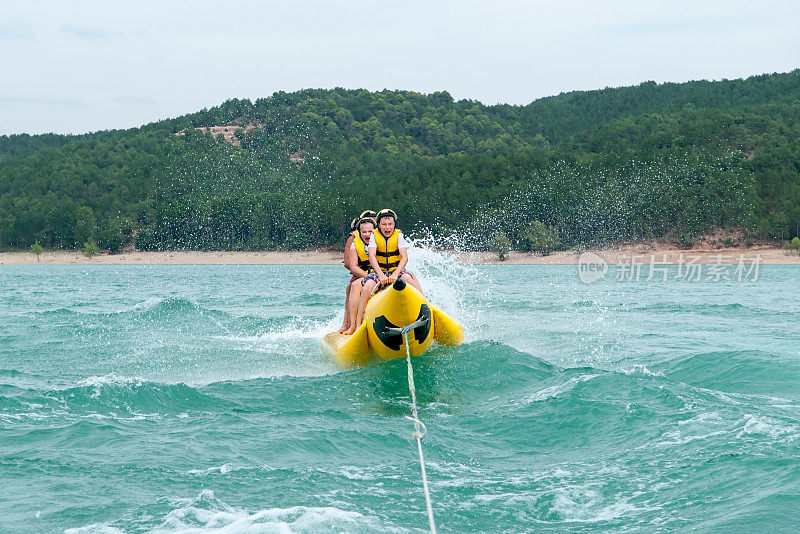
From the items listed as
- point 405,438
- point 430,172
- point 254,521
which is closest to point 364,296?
point 405,438

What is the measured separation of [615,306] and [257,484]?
527 inches

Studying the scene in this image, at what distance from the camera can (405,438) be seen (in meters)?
5.90

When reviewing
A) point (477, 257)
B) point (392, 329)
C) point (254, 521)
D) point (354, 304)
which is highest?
point (354, 304)

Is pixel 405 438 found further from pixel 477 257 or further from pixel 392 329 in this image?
pixel 477 257

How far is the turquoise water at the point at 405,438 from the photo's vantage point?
14.5 ft

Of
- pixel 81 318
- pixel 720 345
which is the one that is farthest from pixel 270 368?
pixel 81 318

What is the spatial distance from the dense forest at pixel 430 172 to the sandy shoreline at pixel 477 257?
1354 mm

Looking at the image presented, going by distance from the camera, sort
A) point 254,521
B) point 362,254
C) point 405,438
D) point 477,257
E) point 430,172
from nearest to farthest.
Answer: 1. point 254,521
2. point 405,438
3. point 362,254
4. point 477,257
5. point 430,172

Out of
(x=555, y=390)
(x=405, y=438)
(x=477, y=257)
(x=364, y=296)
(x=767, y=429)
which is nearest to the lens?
(x=767, y=429)

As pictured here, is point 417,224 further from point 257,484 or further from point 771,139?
point 257,484

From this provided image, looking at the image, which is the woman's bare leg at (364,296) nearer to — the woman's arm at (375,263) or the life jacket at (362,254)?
the woman's arm at (375,263)

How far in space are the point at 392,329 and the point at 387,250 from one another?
53.3 inches

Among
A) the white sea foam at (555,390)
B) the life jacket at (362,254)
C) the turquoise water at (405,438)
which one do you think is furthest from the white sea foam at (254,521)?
the life jacket at (362,254)

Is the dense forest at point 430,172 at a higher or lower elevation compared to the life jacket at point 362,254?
higher
